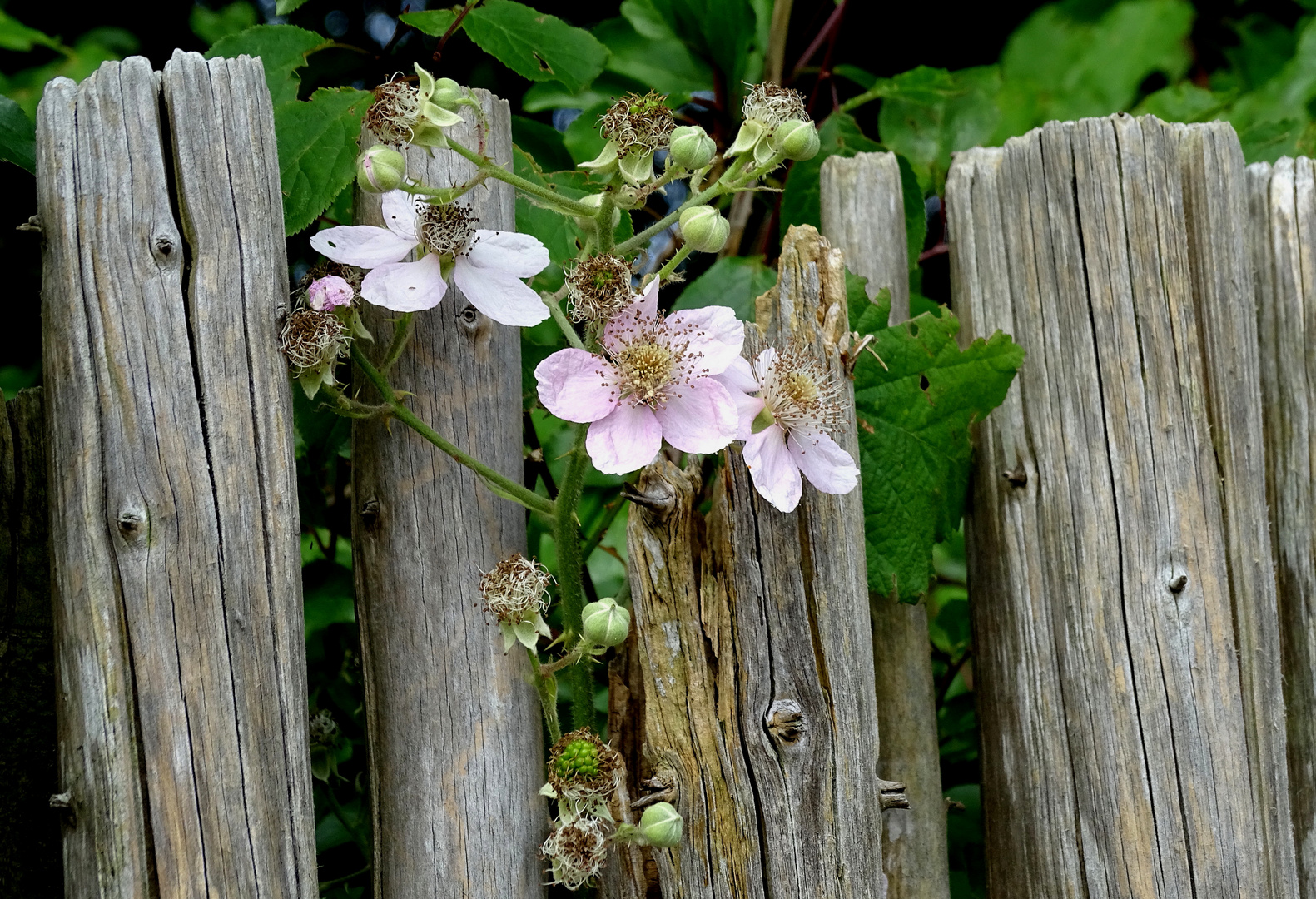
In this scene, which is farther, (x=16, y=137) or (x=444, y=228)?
(x=16, y=137)

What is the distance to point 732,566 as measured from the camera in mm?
1300

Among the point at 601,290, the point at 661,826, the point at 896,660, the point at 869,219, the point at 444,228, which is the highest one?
the point at 869,219

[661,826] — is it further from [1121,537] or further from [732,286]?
[732,286]

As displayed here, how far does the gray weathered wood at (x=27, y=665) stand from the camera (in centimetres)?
135

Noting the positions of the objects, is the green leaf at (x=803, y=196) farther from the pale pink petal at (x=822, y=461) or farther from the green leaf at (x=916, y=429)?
the pale pink petal at (x=822, y=461)

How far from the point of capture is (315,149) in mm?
1455

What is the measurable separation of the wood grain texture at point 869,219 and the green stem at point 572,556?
2.14 feet

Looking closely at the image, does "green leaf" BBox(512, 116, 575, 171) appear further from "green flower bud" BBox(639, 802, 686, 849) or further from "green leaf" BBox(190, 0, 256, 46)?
"green flower bud" BBox(639, 802, 686, 849)

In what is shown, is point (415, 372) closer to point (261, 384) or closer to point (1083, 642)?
point (261, 384)

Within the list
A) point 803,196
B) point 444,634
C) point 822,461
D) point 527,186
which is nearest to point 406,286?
point 527,186

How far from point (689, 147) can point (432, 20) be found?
63cm

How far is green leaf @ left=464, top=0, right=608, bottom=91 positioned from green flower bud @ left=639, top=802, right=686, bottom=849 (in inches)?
41.7

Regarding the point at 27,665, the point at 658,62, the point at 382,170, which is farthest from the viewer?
the point at 658,62

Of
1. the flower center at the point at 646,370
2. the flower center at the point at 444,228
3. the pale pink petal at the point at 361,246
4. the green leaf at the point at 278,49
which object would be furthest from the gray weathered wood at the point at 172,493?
the flower center at the point at 646,370
